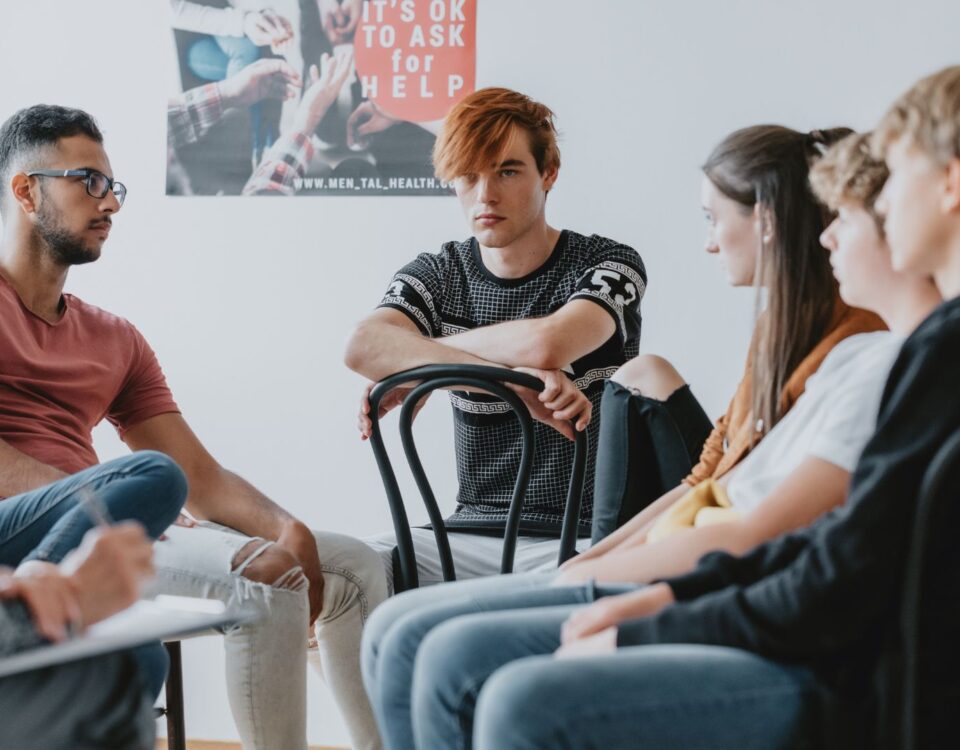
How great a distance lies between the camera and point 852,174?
4.07 feet

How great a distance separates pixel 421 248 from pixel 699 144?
0.75m

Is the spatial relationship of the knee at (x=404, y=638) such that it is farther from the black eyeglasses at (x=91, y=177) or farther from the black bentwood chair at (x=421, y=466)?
the black eyeglasses at (x=91, y=177)

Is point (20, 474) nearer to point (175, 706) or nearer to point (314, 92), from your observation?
point (175, 706)

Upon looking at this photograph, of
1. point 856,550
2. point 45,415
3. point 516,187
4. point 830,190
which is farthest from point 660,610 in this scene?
point 45,415

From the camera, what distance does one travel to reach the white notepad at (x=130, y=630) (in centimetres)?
94

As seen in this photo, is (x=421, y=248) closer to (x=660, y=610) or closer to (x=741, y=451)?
(x=741, y=451)

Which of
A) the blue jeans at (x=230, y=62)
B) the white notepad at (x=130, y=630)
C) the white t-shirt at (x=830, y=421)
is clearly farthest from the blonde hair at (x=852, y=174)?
the blue jeans at (x=230, y=62)

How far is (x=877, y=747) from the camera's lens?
995 millimetres

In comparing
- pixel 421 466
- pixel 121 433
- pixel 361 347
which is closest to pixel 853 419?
pixel 421 466

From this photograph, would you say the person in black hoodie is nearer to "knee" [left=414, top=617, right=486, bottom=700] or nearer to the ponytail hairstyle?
"knee" [left=414, top=617, right=486, bottom=700]

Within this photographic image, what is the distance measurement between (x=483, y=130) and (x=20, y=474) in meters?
1.06

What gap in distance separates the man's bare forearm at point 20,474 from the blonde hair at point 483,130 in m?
0.93

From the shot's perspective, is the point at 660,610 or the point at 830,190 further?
the point at 830,190

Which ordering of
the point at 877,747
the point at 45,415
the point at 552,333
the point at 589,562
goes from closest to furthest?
the point at 877,747 < the point at 589,562 < the point at 552,333 < the point at 45,415
